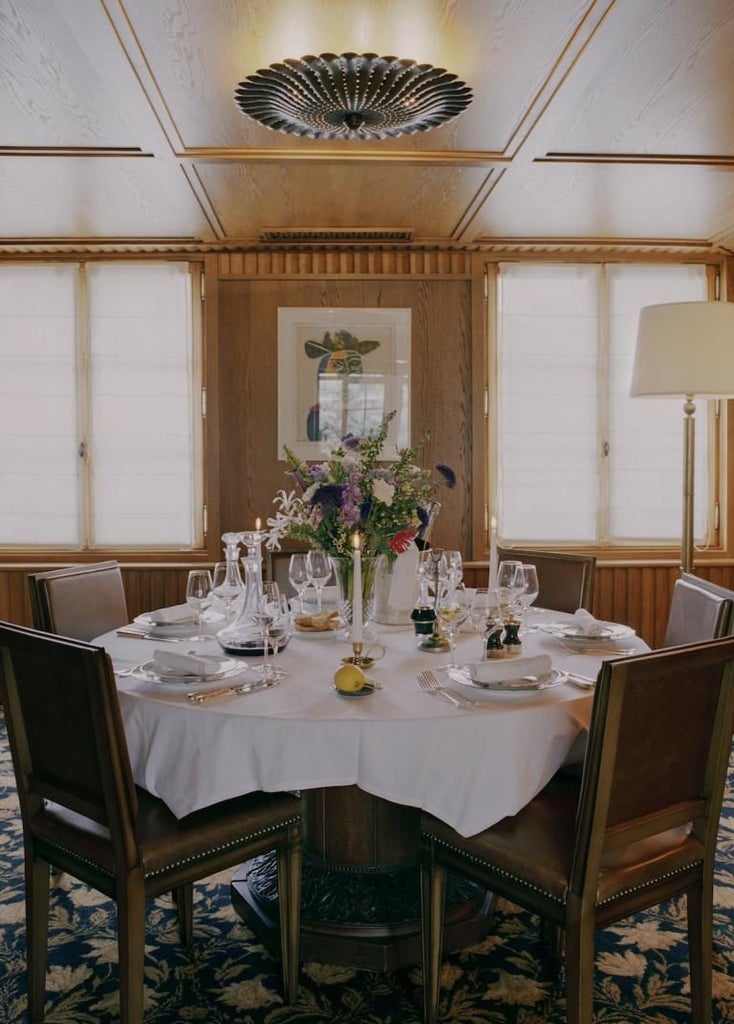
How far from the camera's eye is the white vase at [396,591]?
8.84 feet

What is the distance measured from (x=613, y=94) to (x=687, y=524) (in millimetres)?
2106

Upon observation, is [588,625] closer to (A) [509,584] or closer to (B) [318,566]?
(A) [509,584]

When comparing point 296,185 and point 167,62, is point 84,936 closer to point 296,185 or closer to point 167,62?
point 167,62

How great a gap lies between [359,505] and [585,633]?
0.81 metres

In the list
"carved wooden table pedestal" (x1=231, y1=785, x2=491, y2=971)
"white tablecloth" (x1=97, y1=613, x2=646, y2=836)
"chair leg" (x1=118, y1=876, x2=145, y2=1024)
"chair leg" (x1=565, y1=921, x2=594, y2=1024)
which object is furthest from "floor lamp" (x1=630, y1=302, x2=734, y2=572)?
"chair leg" (x1=118, y1=876, x2=145, y2=1024)

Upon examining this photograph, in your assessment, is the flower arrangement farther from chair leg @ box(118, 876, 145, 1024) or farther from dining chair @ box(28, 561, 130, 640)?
chair leg @ box(118, 876, 145, 1024)

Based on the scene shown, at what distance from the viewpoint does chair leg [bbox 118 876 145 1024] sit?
1646 millimetres

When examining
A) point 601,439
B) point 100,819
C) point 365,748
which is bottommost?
point 100,819

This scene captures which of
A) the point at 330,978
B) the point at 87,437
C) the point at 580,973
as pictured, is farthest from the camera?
the point at 87,437

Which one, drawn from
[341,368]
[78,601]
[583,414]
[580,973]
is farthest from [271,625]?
[583,414]

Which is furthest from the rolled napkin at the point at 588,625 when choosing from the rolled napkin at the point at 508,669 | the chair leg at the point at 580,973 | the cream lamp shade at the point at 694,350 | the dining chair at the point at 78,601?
the dining chair at the point at 78,601

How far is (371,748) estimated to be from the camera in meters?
1.74

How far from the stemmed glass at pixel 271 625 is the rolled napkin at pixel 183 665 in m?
0.13

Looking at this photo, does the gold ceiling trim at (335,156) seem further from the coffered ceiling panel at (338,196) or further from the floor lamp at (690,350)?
the floor lamp at (690,350)
